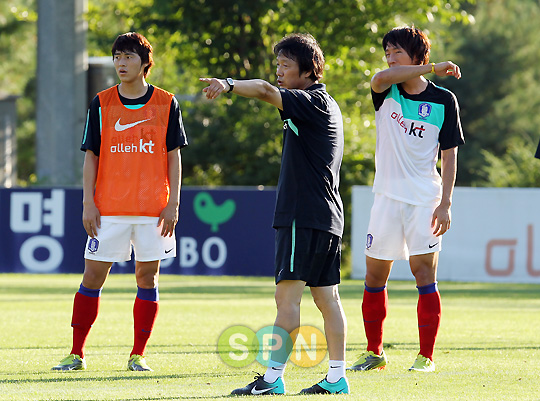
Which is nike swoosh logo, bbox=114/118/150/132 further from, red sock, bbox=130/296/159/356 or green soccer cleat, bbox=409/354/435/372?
green soccer cleat, bbox=409/354/435/372

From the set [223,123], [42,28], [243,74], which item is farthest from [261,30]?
[42,28]

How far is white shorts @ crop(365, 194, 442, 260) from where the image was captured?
6.13 meters

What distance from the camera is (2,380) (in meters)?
5.52

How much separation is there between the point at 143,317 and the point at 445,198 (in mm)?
1957

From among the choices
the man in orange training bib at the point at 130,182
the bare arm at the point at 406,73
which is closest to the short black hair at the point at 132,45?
the man in orange training bib at the point at 130,182

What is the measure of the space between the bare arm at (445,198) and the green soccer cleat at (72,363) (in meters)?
2.25

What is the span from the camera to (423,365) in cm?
605

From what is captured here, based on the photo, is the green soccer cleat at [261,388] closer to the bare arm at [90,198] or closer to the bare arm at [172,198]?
the bare arm at [172,198]

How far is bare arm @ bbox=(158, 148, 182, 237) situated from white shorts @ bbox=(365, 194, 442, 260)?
3.96 ft

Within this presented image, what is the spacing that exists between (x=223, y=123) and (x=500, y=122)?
22013 millimetres

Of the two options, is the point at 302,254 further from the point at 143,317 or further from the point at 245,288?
the point at 245,288

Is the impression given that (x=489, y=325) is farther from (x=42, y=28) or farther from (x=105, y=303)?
(x=42, y=28)
